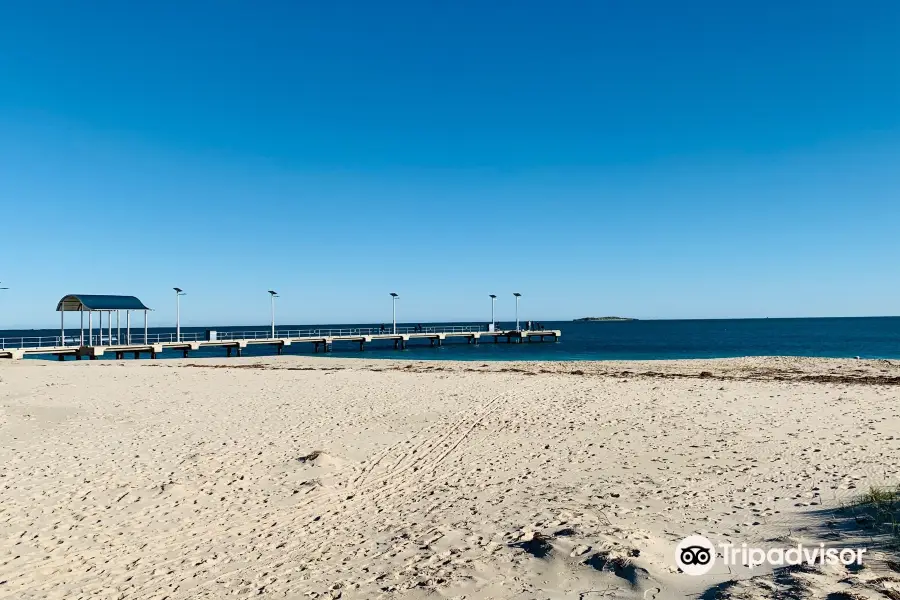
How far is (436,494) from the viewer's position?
7.36 meters

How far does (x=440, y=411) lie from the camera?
13680 millimetres

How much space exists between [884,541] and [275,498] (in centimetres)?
664

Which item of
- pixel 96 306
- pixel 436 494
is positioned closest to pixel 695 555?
pixel 436 494

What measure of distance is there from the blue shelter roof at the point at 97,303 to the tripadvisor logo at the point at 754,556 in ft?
135

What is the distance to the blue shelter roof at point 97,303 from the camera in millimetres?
36656

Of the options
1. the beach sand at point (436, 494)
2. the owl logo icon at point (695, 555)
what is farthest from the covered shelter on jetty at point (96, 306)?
the owl logo icon at point (695, 555)

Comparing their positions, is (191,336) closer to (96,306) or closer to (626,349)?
(96,306)

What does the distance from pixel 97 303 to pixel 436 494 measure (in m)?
38.1

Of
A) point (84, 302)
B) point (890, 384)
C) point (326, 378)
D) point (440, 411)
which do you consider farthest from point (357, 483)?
point (84, 302)

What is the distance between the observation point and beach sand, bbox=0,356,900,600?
4699 millimetres

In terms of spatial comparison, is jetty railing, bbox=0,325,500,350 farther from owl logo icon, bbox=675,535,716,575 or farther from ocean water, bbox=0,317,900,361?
owl logo icon, bbox=675,535,716,575

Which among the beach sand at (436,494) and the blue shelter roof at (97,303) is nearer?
the beach sand at (436,494)

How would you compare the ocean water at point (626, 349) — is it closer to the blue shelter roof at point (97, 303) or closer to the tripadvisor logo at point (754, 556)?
the blue shelter roof at point (97, 303)

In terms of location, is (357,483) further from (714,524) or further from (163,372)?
(163,372)
